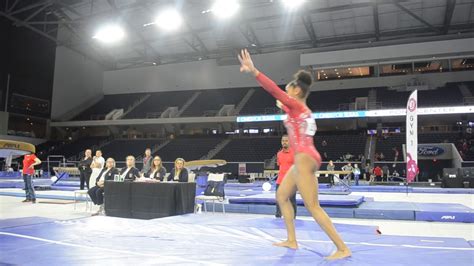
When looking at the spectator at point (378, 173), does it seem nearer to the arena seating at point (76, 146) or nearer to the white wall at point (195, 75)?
the white wall at point (195, 75)

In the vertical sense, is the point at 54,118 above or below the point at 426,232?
above

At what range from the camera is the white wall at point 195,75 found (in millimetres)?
27828

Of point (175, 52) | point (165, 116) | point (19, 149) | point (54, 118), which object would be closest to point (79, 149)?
point (54, 118)

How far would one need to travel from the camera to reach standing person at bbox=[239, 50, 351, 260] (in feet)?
9.31

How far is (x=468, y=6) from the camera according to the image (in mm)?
19078

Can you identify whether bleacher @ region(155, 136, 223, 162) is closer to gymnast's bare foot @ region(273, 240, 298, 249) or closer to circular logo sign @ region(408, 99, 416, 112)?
circular logo sign @ region(408, 99, 416, 112)

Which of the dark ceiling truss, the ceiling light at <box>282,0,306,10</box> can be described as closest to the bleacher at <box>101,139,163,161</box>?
the dark ceiling truss

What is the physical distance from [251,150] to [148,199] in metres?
17.0

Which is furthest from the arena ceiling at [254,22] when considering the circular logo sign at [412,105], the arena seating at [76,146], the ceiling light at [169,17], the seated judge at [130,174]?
the seated judge at [130,174]

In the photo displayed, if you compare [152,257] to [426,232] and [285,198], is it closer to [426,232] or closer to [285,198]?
[285,198]

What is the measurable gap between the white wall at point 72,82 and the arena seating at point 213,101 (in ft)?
31.2

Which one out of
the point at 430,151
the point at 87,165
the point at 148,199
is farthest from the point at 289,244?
the point at 430,151

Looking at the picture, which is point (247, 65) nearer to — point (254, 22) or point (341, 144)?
point (254, 22)

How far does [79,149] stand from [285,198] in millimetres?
27302
